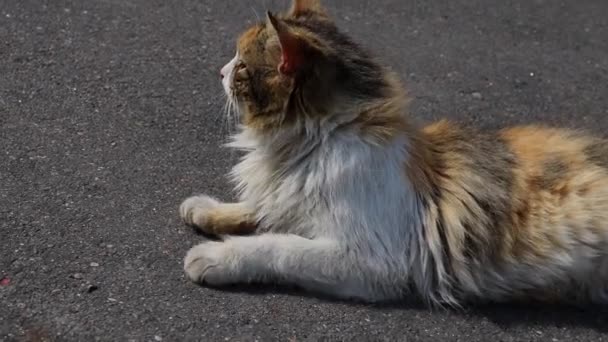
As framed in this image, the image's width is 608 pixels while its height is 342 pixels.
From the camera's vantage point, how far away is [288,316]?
375 centimetres

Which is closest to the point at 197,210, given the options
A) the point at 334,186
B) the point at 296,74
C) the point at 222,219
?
the point at 222,219

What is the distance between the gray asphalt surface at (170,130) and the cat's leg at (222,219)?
0.08 meters

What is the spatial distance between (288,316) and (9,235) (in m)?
1.29

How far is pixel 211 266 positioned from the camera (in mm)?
3801

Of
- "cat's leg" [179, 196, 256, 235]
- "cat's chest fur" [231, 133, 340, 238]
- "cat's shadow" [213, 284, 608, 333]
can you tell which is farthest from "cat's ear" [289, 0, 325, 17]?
"cat's shadow" [213, 284, 608, 333]

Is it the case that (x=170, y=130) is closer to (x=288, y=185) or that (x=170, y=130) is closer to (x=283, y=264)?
(x=288, y=185)

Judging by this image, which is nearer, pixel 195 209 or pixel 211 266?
pixel 211 266

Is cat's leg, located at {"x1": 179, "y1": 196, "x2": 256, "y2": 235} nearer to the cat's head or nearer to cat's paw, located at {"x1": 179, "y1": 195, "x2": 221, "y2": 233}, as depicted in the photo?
cat's paw, located at {"x1": 179, "y1": 195, "x2": 221, "y2": 233}

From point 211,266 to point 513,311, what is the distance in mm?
1350

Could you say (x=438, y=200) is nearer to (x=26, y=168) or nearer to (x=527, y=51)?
(x=26, y=168)

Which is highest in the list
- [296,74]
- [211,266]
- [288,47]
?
[288,47]

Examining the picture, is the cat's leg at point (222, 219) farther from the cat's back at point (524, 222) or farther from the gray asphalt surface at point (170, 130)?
the cat's back at point (524, 222)

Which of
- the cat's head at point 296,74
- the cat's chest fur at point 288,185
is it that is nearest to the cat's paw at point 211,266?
the cat's chest fur at point 288,185

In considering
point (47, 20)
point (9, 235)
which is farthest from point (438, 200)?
point (47, 20)
